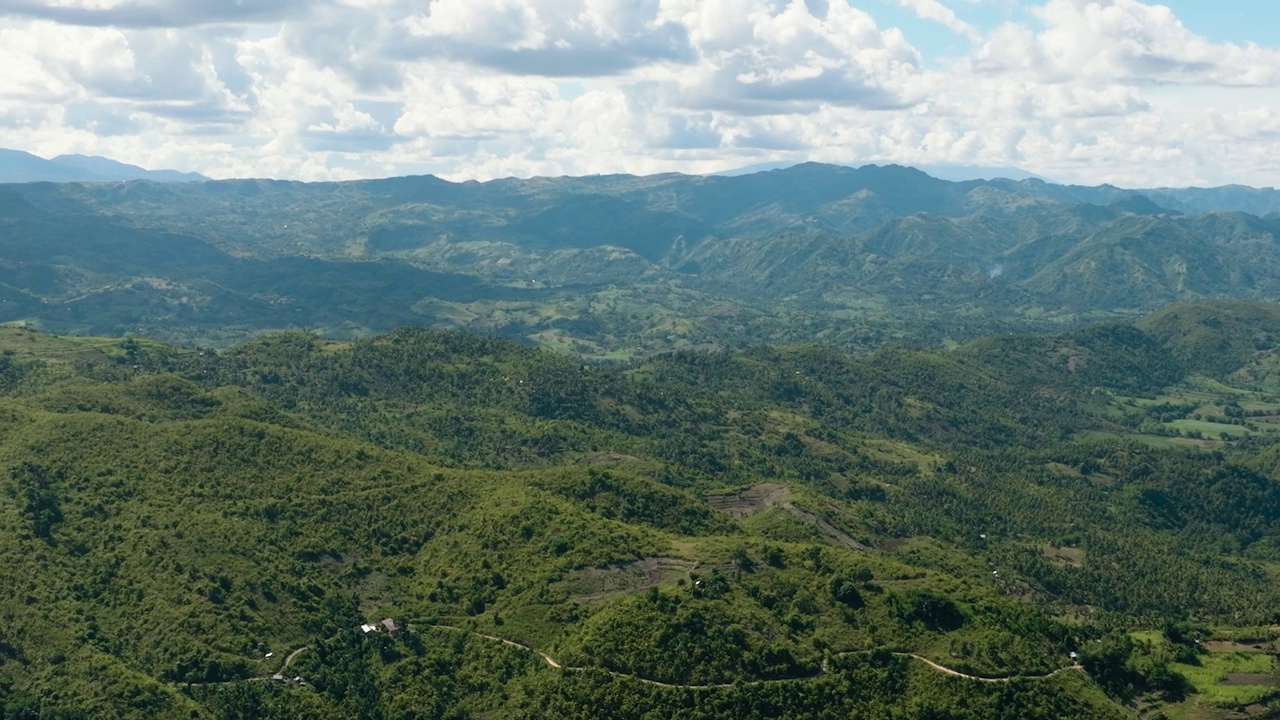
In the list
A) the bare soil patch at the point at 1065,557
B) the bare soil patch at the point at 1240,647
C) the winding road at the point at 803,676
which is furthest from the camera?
the bare soil patch at the point at 1065,557

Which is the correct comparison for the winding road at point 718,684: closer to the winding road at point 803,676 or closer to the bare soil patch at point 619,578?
the winding road at point 803,676

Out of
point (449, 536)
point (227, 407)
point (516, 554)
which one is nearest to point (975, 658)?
point (516, 554)

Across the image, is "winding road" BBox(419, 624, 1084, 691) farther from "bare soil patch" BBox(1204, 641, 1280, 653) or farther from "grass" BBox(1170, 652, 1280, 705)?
"bare soil patch" BBox(1204, 641, 1280, 653)

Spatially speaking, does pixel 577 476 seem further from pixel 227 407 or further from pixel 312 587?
pixel 227 407

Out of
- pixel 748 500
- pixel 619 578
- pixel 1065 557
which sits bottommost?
pixel 1065 557

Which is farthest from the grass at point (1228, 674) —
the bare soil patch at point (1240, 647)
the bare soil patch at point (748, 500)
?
the bare soil patch at point (748, 500)

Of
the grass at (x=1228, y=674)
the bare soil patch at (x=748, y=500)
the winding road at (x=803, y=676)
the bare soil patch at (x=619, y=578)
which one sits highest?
the bare soil patch at (x=619, y=578)

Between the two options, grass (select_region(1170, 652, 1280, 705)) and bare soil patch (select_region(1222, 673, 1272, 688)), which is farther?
bare soil patch (select_region(1222, 673, 1272, 688))

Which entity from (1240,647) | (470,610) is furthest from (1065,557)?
(470,610)

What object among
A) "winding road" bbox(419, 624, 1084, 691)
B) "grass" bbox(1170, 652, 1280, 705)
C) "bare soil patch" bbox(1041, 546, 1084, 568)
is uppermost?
"winding road" bbox(419, 624, 1084, 691)

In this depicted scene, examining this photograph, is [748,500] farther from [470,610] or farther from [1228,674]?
[1228,674]

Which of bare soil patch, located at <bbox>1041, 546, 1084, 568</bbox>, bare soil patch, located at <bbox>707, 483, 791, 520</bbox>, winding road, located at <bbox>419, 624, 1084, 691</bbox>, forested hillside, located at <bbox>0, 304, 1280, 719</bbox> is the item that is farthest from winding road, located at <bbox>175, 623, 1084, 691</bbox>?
bare soil patch, located at <bbox>1041, 546, 1084, 568</bbox>
